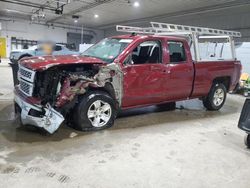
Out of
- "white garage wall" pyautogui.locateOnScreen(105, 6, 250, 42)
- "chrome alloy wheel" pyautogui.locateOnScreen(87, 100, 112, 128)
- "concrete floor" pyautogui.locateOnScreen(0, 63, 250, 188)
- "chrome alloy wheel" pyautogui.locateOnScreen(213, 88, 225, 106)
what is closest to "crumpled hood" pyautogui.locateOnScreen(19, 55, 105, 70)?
"chrome alloy wheel" pyautogui.locateOnScreen(87, 100, 112, 128)

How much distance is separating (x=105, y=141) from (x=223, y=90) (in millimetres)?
3674

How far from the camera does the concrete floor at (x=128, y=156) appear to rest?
2723 mm

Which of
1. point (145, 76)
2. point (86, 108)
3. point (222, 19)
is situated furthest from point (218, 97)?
point (222, 19)

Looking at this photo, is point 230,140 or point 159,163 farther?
point 230,140

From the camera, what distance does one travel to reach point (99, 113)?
4211mm

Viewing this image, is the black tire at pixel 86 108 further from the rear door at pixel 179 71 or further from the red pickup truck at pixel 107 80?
Answer: the rear door at pixel 179 71

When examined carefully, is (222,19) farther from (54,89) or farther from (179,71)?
(54,89)

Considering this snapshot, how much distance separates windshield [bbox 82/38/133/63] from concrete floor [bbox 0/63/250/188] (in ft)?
4.03

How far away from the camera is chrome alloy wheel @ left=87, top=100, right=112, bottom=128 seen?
4109mm

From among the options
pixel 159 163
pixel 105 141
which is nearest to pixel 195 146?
pixel 159 163

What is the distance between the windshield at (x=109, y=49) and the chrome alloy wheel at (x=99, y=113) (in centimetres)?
75

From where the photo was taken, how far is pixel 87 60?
3.99 metres

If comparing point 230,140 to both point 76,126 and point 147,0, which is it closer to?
point 76,126

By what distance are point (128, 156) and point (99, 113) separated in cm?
111
